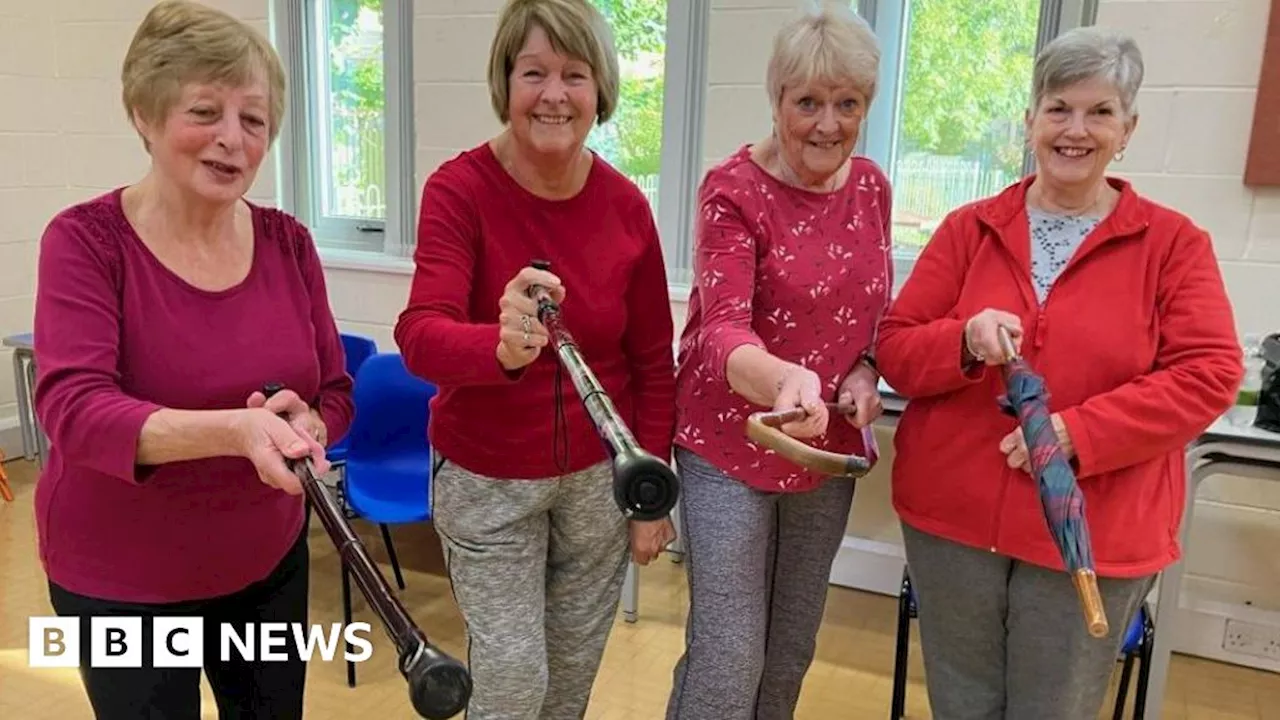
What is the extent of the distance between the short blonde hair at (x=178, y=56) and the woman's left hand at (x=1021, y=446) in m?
1.03

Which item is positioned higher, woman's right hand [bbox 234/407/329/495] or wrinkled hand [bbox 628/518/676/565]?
woman's right hand [bbox 234/407/329/495]

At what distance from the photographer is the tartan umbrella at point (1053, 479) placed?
1017 mm

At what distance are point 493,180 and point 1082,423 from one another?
0.81 m

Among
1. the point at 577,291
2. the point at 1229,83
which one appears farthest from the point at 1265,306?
the point at 577,291

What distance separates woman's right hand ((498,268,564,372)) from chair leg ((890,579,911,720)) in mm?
1138

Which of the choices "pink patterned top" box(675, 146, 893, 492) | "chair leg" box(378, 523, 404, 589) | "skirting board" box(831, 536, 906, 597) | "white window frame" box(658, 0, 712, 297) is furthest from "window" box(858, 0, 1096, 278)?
"chair leg" box(378, 523, 404, 589)

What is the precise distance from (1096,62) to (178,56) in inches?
43.9

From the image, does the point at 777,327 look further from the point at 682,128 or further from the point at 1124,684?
the point at 682,128

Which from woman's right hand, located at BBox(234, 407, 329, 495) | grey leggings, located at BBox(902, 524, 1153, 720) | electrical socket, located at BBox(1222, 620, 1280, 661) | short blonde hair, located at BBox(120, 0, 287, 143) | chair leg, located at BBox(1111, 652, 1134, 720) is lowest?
electrical socket, located at BBox(1222, 620, 1280, 661)

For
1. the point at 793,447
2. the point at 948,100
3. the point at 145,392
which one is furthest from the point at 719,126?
the point at 145,392

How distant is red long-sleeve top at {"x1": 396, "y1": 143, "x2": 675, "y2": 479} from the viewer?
1.24m

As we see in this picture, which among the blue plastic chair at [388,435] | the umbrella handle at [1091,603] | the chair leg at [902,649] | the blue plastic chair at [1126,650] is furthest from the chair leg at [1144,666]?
the blue plastic chair at [388,435]

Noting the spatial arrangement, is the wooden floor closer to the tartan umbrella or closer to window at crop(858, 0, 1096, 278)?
window at crop(858, 0, 1096, 278)

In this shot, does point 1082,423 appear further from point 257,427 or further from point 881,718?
point 881,718
